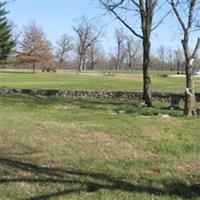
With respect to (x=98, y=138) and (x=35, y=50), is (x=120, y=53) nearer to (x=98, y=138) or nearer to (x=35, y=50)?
(x=35, y=50)

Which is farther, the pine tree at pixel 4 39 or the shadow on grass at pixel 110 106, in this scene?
the pine tree at pixel 4 39

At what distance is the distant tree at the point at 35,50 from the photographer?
108 metres

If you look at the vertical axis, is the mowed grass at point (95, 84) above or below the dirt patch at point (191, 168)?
below

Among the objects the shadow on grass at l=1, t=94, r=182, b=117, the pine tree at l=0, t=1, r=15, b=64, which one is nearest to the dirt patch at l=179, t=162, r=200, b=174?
the shadow on grass at l=1, t=94, r=182, b=117

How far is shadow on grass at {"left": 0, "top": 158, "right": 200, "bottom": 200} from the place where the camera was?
7922 mm

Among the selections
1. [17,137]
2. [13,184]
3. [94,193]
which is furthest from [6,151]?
[94,193]

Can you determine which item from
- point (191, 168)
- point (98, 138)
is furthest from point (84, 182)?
point (98, 138)

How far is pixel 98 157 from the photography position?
10656 millimetres

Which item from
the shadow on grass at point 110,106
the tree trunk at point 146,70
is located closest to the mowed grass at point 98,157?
the shadow on grass at point 110,106

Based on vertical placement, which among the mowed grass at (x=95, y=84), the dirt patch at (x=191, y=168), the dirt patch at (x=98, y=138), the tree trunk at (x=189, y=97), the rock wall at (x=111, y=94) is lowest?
the mowed grass at (x=95, y=84)

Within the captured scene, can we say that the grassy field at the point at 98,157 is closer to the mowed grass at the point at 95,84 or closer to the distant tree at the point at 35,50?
the mowed grass at the point at 95,84

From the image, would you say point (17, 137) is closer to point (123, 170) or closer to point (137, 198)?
point (123, 170)

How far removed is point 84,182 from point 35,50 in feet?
340

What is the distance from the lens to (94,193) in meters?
7.78
